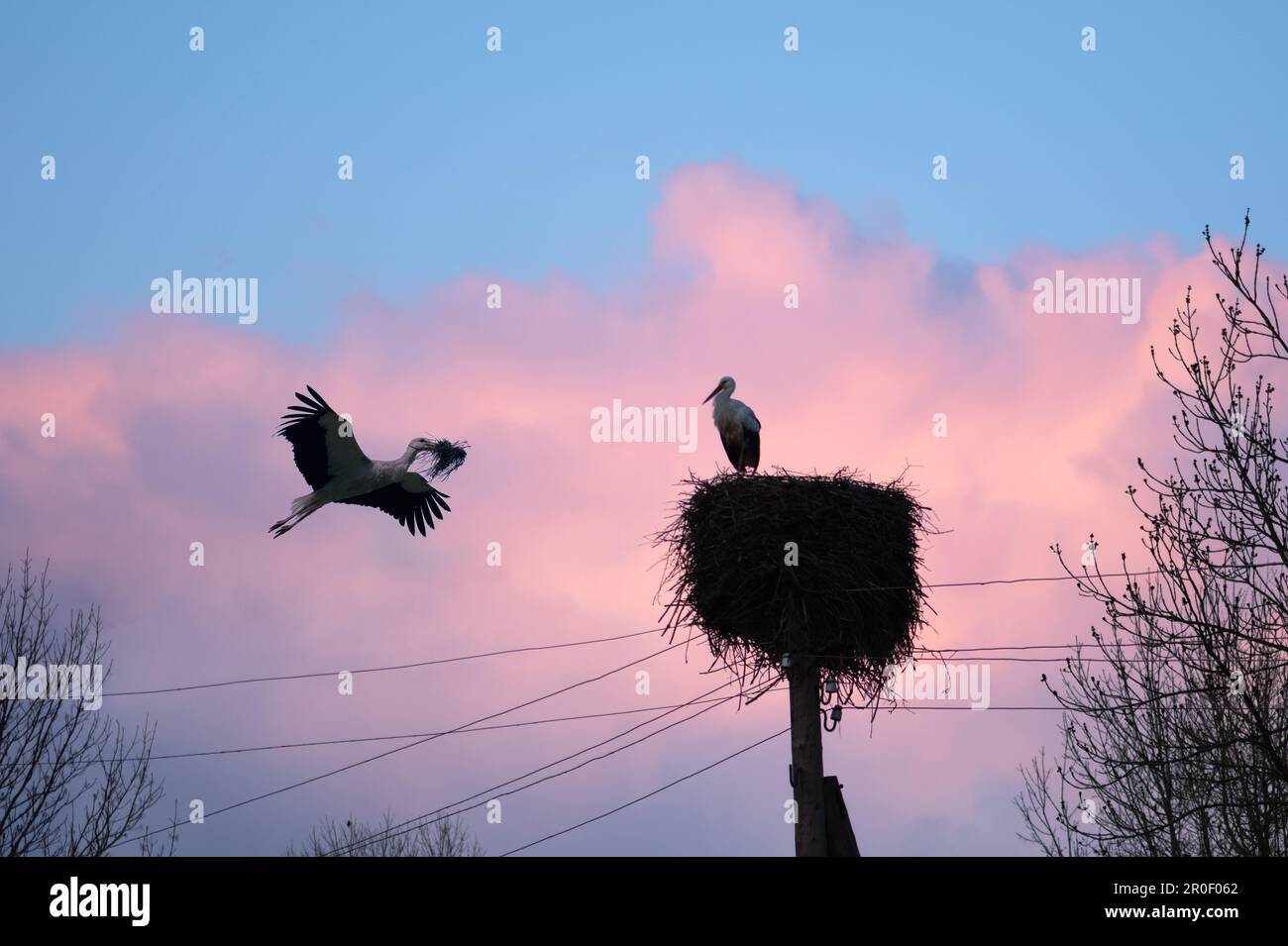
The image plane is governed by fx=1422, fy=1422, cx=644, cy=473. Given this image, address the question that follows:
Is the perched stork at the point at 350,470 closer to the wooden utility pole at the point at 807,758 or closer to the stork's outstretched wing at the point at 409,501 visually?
the stork's outstretched wing at the point at 409,501

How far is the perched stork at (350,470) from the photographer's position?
471 inches

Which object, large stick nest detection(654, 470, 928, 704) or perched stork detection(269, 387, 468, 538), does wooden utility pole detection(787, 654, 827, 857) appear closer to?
large stick nest detection(654, 470, 928, 704)

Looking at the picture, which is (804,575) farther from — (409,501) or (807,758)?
(409,501)

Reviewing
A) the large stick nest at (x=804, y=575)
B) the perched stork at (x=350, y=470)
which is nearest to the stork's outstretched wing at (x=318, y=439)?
the perched stork at (x=350, y=470)

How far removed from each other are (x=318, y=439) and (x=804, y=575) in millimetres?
4511

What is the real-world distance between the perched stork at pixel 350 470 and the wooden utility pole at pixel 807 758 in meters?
3.65

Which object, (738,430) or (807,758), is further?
(738,430)

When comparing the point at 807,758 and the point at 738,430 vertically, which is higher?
the point at 738,430

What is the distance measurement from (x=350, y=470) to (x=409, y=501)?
70 cm

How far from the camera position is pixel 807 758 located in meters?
9.33

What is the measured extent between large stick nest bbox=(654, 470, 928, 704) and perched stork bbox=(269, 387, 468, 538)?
2.34 m

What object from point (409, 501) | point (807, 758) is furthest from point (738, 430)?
point (807, 758)
